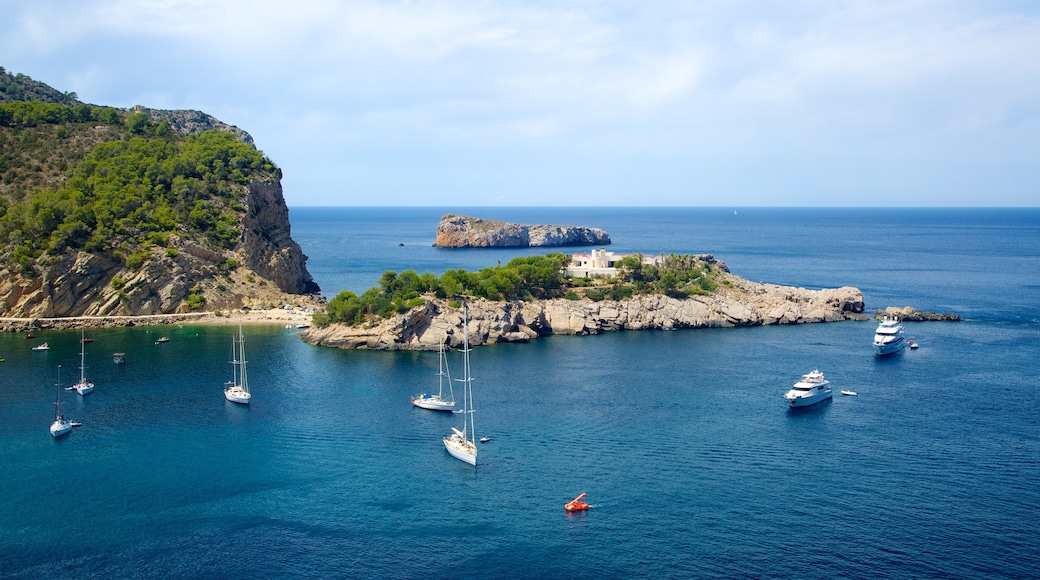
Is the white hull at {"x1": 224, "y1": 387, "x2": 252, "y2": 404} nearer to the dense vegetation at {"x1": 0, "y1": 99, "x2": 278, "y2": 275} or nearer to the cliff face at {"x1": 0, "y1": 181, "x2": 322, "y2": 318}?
the cliff face at {"x1": 0, "y1": 181, "x2": 322, "y2": 318}

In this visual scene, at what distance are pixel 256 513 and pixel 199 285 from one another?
62100mm

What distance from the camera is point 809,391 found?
61.1 metres

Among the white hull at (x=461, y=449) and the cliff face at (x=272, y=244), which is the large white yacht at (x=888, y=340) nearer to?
the white hull at (x=461, y=449)

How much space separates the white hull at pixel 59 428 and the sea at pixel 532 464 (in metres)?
1.01

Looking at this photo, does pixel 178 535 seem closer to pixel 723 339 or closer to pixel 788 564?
pixel 788 564

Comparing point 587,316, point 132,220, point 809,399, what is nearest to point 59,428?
point 132,220

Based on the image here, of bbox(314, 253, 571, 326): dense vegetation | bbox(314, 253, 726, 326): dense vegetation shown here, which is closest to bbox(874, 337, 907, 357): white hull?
bbox(314, 253, 726, 326): dense vegetation

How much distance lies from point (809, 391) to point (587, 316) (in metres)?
33.3

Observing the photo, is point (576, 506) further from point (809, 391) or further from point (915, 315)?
point (915, 315)

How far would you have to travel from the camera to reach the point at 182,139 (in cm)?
13138

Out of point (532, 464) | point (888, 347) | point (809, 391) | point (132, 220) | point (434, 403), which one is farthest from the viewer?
point (132, 220)

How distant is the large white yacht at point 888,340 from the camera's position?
78.4 meters

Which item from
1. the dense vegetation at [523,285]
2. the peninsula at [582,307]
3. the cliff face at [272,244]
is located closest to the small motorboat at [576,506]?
the peninsula at [582,307]

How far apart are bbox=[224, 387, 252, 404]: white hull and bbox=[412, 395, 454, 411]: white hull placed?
12.5 meters
